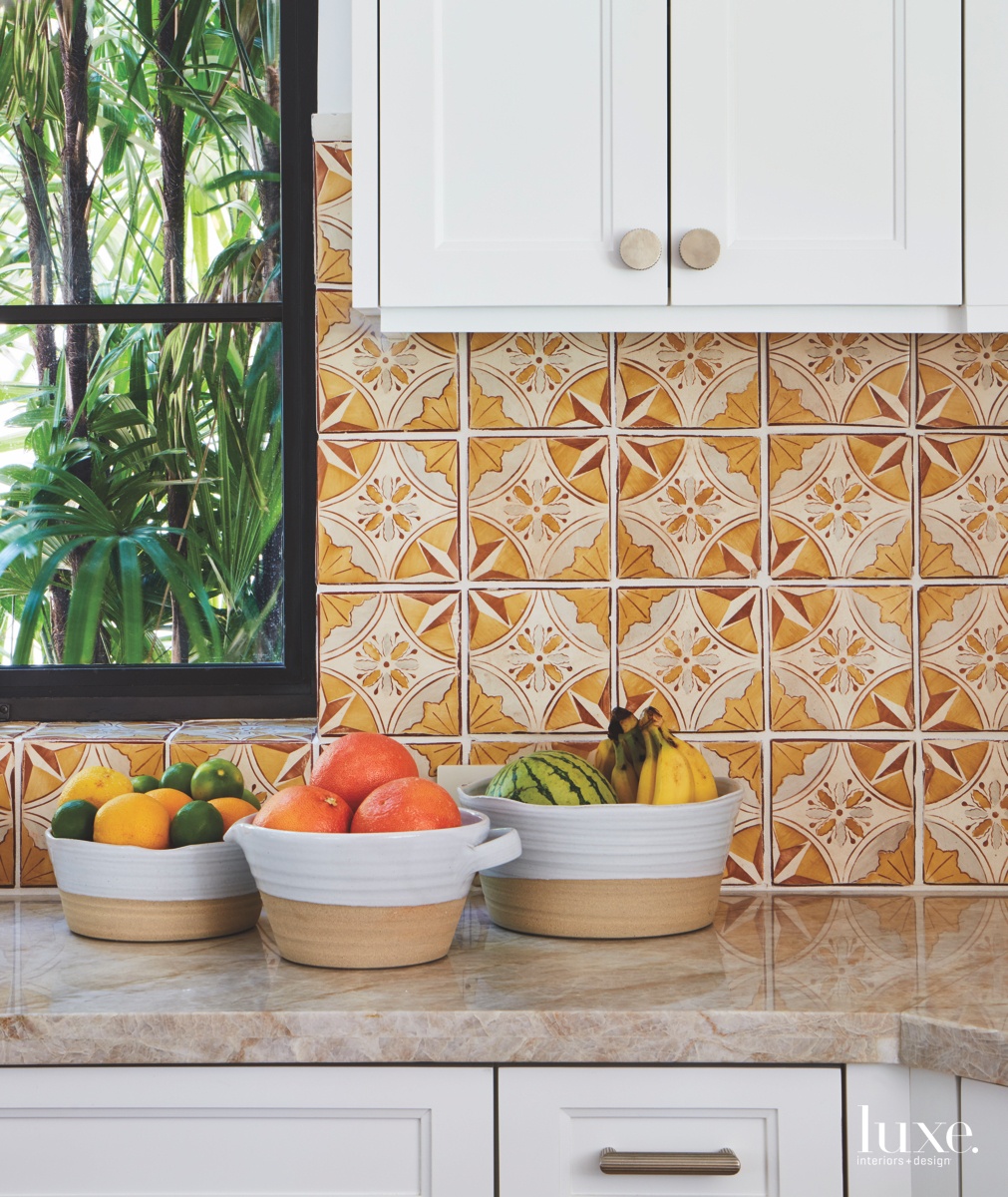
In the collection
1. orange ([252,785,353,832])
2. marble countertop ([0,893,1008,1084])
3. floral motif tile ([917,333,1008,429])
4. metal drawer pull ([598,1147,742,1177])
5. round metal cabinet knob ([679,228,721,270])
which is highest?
round metal cabinet knob ([679,228,721,270])

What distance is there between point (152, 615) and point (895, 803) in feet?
3.68

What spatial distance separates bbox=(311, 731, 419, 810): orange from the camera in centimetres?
130

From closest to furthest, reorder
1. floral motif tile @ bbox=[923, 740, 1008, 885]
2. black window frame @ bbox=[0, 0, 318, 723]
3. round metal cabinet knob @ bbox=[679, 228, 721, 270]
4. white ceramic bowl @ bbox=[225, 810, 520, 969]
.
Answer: white ceramic bowl @ bbox=[225, 810, 520, 969] → round metal cabinet knob @ bbox=[679, 228, 721, 270] → floral motif tile @ bbox=[923, 740, 1008, 885] → black window frame @ bbox=[0, 0, 318, 723]

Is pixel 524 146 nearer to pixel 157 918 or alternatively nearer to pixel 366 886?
pixel 366 886

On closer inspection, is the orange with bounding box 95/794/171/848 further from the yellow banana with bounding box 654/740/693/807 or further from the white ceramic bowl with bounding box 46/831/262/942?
the yellow banana with bounding box 654/740/693/807

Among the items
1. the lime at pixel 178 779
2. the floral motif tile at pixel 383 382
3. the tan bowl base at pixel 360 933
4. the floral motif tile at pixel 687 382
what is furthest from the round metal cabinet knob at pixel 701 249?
the lime at pixel 178 779

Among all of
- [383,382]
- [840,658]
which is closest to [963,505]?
[840,658]

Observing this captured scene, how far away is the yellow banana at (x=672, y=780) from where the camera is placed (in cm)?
135

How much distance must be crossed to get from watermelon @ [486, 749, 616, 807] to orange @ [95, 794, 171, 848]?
39cm

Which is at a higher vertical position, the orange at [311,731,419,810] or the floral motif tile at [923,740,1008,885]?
the orange at [311,731,419,810]

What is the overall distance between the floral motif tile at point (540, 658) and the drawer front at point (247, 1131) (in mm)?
610

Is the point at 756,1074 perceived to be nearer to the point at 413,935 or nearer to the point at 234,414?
the point at 413,935

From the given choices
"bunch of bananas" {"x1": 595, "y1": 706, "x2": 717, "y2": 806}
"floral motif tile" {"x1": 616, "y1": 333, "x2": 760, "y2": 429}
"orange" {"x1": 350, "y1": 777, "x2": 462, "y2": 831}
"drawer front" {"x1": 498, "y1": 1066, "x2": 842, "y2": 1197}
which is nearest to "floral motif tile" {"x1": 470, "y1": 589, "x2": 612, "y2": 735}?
"bunch of bananas" {"x1": 595, "y1": 706, "x2": 717, "y2": 806}

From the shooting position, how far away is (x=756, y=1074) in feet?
3.51
